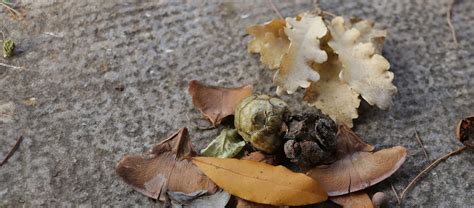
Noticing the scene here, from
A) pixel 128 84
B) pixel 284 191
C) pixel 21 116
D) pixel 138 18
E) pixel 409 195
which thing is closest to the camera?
pixel 284 191

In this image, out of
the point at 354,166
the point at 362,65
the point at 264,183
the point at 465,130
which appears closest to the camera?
the point at 264,183

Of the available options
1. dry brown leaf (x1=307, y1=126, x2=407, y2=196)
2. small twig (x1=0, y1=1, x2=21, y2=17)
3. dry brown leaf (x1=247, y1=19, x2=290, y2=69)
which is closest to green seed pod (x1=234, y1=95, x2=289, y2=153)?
dry brown leaf (x1=307, y1=126, x2=407, y2=196)

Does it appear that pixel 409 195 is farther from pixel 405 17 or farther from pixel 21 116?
pixel 21 116

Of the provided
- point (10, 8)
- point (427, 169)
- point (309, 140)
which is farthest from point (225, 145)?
point (10, 8)

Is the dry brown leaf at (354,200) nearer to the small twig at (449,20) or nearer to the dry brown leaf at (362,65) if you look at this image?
the dry brown leaf at (362,65)

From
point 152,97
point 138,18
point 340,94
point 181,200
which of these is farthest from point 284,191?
point 138,18

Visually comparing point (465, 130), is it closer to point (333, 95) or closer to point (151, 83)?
point (333, 95)

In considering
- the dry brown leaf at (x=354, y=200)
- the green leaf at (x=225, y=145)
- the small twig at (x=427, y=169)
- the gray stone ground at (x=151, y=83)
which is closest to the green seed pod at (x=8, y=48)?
the gray stone ground at (x=151, y=83)
